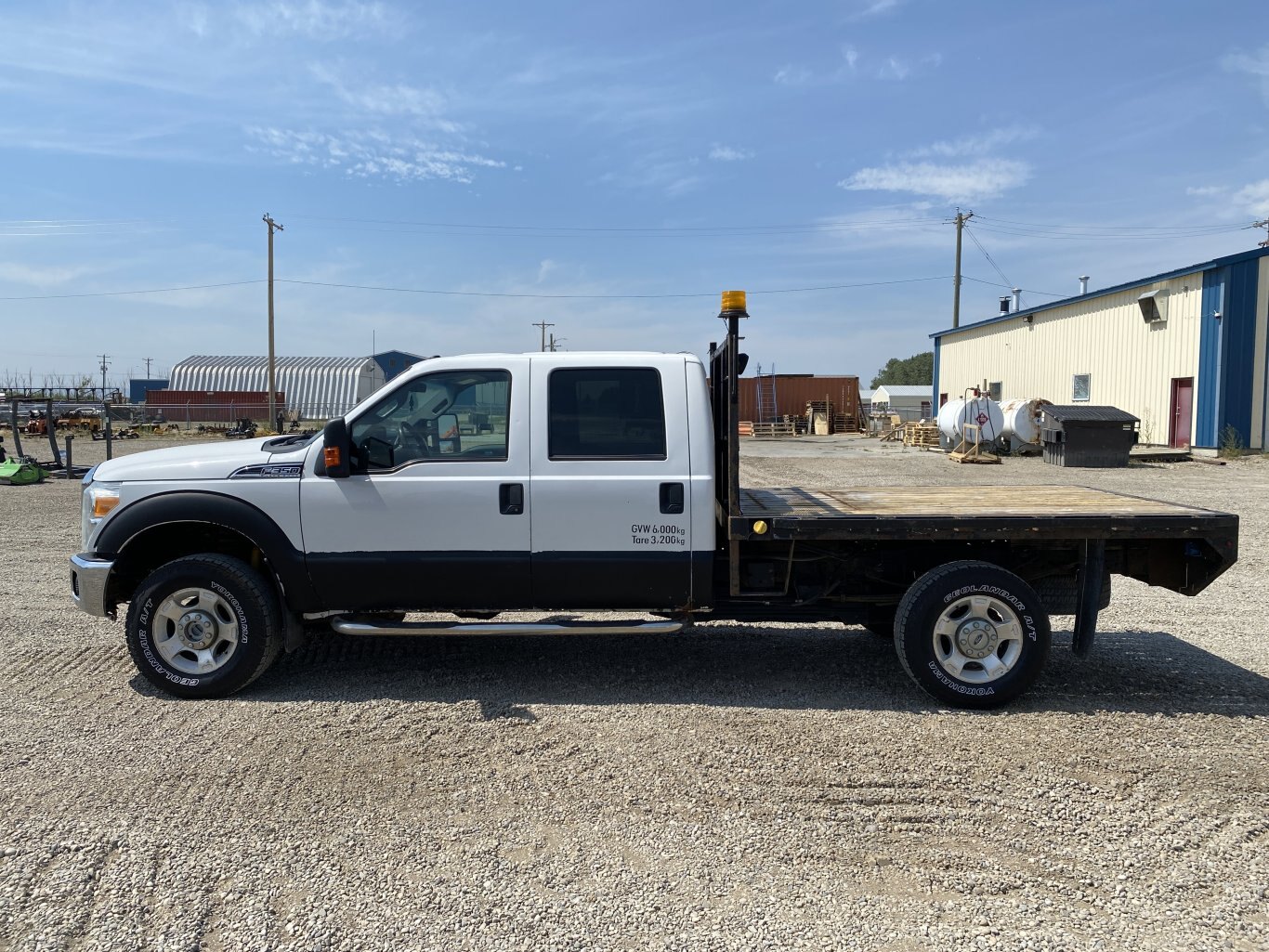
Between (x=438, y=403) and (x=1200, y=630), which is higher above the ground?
(x=438, y=403)

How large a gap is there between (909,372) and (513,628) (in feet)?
577

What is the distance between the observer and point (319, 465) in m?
5.17

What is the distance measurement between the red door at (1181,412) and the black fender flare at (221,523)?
90.9 feet

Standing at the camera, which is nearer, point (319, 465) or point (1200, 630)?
point (319, 465)

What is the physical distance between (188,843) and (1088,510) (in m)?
4.94

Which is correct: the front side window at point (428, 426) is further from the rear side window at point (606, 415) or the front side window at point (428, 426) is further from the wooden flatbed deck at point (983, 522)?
the wooden flatbed deck at point (983, 522)

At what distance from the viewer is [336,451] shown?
→ 5082 mm

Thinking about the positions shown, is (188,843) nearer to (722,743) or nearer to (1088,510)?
(722,743)

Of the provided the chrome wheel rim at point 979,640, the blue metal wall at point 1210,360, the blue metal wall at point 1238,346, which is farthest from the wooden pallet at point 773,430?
the chrome wheel rim at point 979,640

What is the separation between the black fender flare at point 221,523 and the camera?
5.17 metres

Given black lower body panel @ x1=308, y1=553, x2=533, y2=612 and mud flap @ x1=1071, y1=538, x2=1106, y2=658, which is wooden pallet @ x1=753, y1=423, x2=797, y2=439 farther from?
black lower body panel @ x1=308, y1=553, x2=533, y2=612

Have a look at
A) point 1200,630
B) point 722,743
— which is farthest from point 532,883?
point 1200,630

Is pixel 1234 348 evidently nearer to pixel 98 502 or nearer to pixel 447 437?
pixel 447 437

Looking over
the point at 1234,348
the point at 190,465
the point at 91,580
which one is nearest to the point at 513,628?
the point at 190,465
